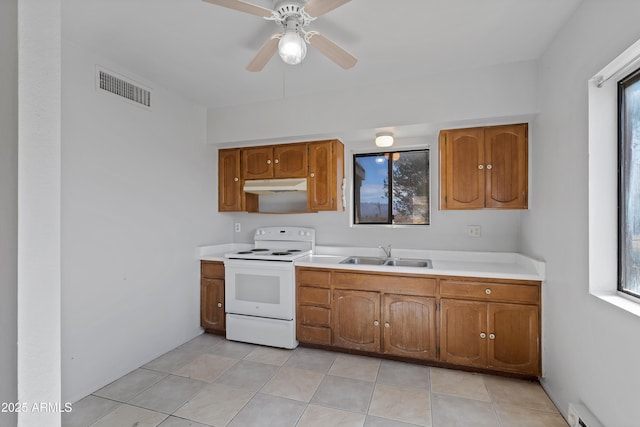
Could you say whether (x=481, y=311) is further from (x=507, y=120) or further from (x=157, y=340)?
(x=157, y=340)

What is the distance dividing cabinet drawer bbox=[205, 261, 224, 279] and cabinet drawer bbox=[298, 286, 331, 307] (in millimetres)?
920

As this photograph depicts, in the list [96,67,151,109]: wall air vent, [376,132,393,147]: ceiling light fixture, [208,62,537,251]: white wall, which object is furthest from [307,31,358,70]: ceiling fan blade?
[96,67,151,109]: wall air vent

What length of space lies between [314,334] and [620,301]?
2215 mm

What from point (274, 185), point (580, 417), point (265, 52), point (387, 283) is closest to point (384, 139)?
point (274, 185)

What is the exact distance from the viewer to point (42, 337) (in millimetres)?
636

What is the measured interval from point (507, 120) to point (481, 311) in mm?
1603

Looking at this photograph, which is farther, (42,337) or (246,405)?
(246,405)

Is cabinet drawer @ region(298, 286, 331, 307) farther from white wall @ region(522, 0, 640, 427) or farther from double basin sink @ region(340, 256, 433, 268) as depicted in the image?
white wall @ region(522, 0, 640, 427)

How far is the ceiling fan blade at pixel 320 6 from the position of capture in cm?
142

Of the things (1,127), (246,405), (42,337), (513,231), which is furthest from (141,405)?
(513,231)

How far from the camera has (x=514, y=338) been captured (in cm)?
234

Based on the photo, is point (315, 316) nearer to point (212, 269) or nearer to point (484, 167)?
point (212, 269)

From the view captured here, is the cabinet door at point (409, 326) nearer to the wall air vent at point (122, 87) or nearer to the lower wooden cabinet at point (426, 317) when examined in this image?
the lower wooden cabinet at point (426, 317)

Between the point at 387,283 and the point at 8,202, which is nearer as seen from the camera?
the point at 8,202
